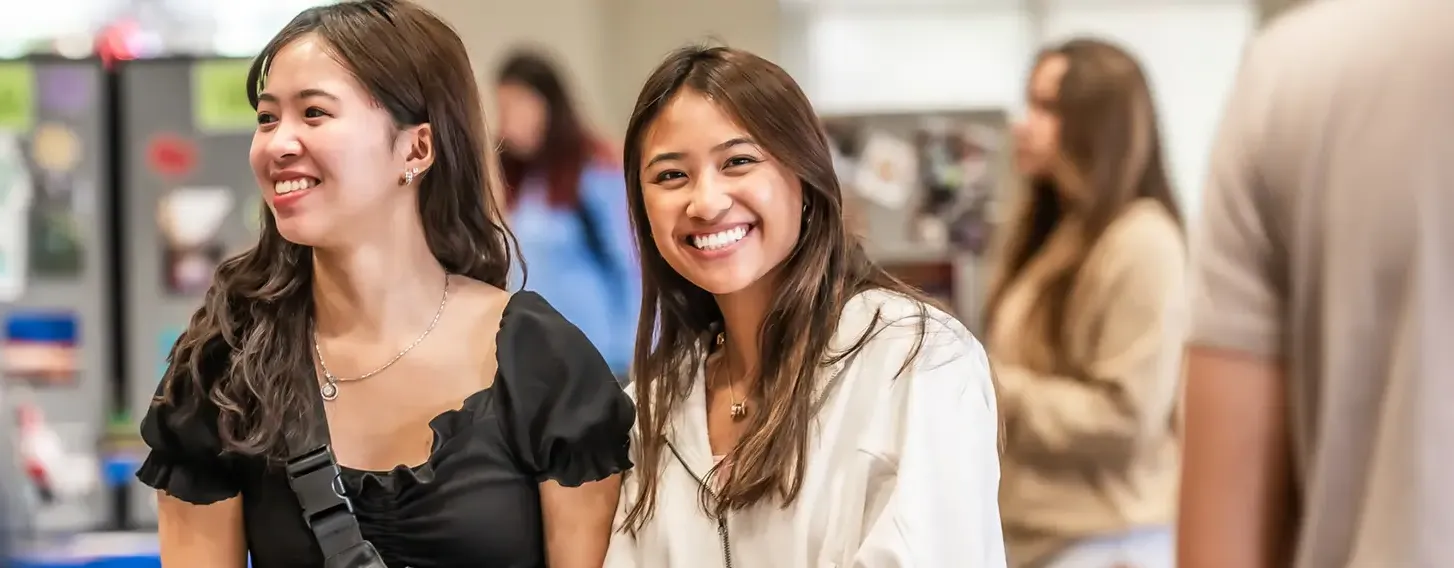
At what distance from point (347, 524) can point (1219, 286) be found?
92 centimetres

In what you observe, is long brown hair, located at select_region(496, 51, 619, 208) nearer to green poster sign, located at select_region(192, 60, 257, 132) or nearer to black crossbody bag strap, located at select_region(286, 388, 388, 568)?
green poster sign, located at select_region(192, 60, 257, 132)

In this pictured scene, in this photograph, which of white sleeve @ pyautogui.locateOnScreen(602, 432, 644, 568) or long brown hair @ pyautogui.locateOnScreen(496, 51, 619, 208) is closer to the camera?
white sleeve @ pyautogui.locateOnScreen(602, 432, 644, 568)

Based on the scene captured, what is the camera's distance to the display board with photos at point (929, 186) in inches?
217

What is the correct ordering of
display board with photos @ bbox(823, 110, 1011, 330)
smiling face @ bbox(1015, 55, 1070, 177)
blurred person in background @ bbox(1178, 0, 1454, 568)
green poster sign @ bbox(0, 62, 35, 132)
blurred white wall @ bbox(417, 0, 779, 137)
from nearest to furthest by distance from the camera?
blurred person in background @ bbox(1178, 0, 1454, 568), smiling face @ bbox(1015, 55, 1070, 177), green poster sign @ bbox(0, 62, 35, 132), display board with photos @ bbox(823, 110, 1011, 330), blurred white wall @ bbox(417, 0, 779, 137)

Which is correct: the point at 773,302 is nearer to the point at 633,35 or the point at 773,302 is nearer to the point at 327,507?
the point at 327,507

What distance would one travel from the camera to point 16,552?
2.24 m

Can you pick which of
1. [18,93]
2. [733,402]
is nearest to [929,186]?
[18,93]

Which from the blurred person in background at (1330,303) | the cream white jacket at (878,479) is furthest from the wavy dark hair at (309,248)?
the blurred person in background at (1330,303)

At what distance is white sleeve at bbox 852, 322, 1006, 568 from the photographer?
141 cm

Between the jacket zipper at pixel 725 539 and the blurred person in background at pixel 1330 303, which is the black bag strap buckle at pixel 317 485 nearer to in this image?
the jacket zipper at pixel 725 539

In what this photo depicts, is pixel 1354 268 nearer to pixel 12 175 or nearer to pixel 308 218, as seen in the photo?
pixel 308 218

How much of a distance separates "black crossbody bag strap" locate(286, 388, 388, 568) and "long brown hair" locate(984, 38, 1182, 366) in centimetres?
152

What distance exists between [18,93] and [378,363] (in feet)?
9.45

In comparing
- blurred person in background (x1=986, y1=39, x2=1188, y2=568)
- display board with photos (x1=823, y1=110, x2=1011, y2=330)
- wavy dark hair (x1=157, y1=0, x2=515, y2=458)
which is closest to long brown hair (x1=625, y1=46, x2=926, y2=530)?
wavy dark hair (x1=157, y1=0, x2=515, y2=458)
